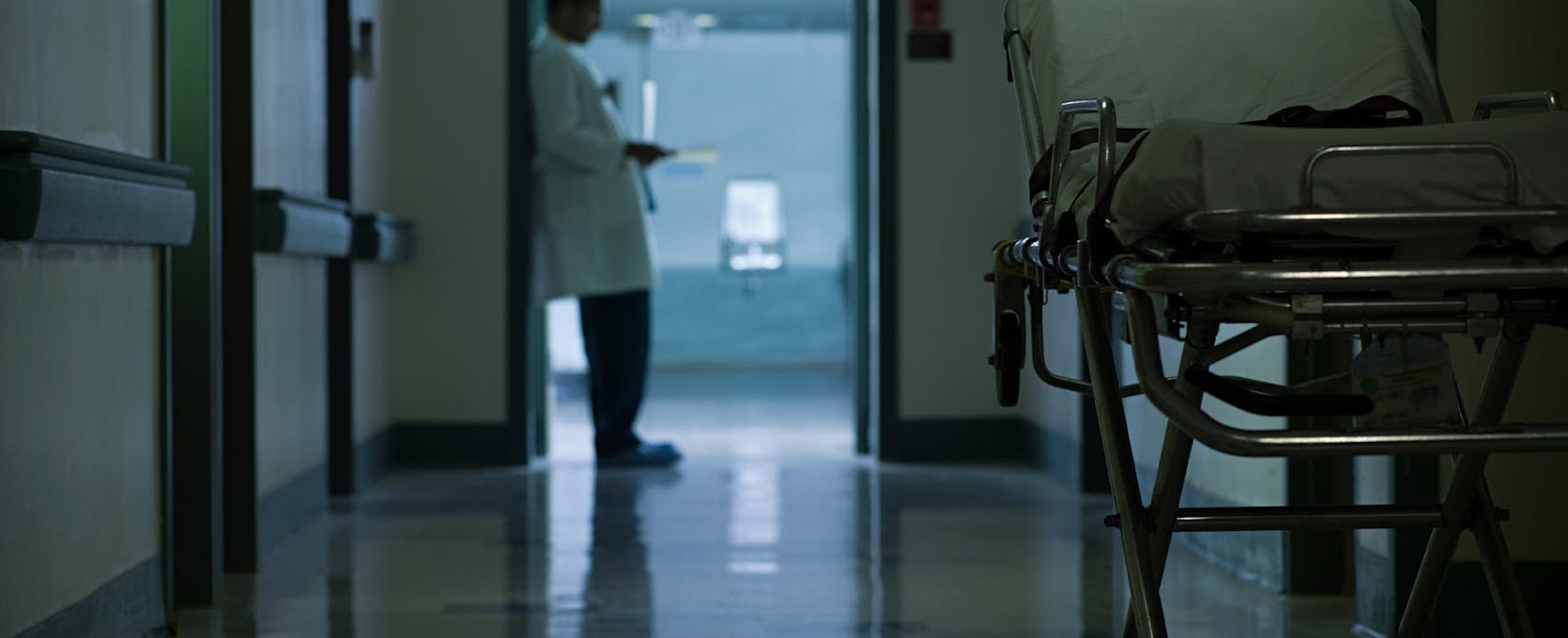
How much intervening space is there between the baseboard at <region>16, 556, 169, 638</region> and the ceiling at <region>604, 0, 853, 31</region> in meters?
9.66

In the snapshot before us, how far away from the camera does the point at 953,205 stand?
545 centimetres

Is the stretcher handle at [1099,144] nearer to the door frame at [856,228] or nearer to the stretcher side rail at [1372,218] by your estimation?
the stretcher side rail at [1372,218]

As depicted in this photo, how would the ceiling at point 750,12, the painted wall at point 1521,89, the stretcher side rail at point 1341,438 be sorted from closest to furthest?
the stretcher side rail at point 1341,438, the painted wall at point 1521,89, the ceiling at point 750,12

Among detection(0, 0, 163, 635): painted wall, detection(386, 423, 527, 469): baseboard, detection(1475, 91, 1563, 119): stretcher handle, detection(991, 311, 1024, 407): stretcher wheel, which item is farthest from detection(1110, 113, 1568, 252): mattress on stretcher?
detection(386, 423, 527, 469): baseboard

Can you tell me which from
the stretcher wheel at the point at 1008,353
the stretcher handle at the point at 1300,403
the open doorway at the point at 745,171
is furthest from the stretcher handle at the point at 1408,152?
the open doorway at the point at 745,171

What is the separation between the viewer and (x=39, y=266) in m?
2.26

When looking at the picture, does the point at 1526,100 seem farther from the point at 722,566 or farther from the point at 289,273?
the point at 289,273

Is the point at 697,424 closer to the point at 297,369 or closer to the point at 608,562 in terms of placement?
the point at 297,369

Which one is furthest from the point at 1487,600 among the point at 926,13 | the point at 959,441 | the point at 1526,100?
the point at 926,13

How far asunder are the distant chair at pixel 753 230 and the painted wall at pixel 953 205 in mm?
7209

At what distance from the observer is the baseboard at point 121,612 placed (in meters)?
2.37

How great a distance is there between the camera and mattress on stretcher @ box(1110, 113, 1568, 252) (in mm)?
1432

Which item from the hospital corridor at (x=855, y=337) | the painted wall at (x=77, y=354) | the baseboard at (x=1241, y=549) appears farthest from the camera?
the baseboard at (x=1241, y=549)

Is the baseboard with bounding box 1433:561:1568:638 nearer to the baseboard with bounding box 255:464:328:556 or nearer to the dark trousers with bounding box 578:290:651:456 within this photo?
the baseboard with bounding box 255:464:328:556
